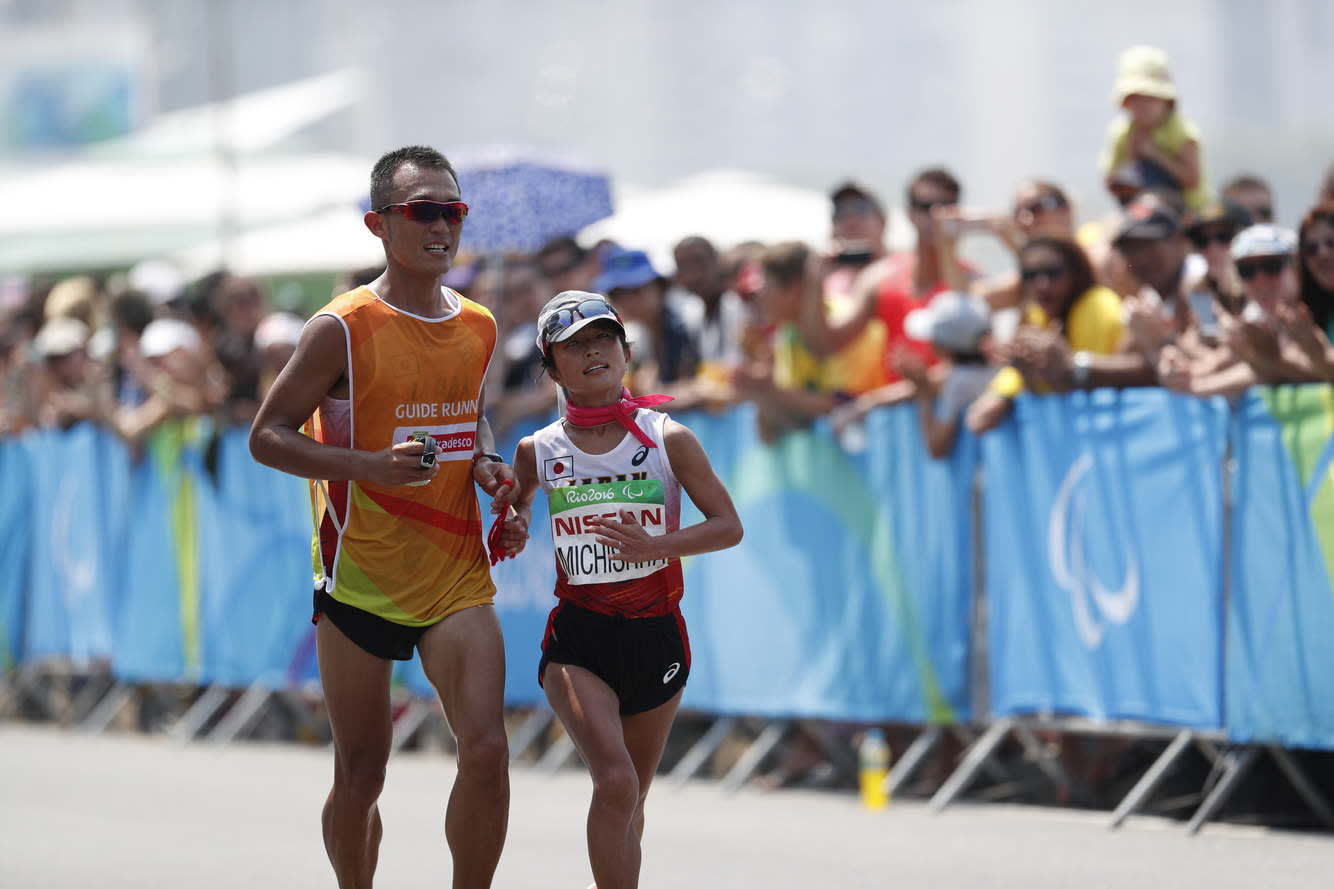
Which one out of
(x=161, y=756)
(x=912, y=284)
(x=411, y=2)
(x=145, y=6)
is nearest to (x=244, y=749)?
(x=161, y=756)

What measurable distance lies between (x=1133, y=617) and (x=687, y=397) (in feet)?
9.69

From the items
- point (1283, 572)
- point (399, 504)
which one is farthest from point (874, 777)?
point (399, 504)

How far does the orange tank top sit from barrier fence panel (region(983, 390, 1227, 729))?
11.3 feet

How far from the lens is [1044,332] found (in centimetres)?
974

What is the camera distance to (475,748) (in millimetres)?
6355

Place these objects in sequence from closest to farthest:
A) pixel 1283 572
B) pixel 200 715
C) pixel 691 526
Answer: pixel 691 526 < pixel 1283 572 < pixel 200 715

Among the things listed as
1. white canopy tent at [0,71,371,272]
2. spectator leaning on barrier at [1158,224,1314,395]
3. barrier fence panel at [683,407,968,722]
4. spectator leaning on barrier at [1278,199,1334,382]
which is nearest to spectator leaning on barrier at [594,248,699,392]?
barrier fence panel at [683,407,968,722]

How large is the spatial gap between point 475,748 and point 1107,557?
12.2 ft

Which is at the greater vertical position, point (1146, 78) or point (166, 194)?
point (1146, 78)

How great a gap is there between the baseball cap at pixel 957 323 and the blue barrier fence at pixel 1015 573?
1.32ft

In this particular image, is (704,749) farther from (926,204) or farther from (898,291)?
(926,204)

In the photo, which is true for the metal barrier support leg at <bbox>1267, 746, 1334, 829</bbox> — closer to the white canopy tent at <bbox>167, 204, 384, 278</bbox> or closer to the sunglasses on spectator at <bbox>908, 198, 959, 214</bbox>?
the sunglasses on spectator at <bbox>908, 198, 959, 214</bbox>

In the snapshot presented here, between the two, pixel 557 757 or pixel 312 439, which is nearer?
pixel 312 439

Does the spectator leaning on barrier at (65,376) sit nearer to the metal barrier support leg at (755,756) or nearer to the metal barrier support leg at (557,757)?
the metal barrier support leg at (557,757)
